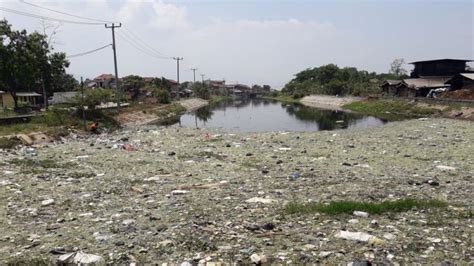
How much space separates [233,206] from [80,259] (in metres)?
2.87

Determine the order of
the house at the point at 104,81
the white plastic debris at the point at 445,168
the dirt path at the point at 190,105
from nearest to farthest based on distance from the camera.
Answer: the white plastic debris at the point at 445,168 < the dirt path at the point at 190,105 < the house at the point at 104,81

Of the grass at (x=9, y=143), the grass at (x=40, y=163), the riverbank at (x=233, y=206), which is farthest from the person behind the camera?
the grass at (x=9, y=143)

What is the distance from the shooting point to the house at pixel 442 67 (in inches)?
2174

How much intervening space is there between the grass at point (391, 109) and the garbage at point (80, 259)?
3374 centimetres

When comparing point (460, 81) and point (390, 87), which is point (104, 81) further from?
point (460, 81)

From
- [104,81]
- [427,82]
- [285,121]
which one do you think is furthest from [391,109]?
[104,81]

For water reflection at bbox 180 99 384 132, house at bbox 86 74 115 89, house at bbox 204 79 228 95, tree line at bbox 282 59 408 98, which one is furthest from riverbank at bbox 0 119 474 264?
house at bbox 204 79 228 95

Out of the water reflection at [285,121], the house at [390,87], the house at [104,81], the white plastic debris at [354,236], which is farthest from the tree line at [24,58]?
the house at [104,81]

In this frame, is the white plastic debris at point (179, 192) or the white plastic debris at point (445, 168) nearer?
the white plastic debris at point (179, 192)

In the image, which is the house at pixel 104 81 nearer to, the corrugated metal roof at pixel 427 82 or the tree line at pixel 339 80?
the tree line at pixel 339 80

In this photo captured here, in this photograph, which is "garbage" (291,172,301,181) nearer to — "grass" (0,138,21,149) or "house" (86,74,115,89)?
"grass" (0,138,21,149)

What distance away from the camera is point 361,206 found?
639 cm

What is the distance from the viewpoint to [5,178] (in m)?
9.52

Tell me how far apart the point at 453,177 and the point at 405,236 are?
4745 mm
